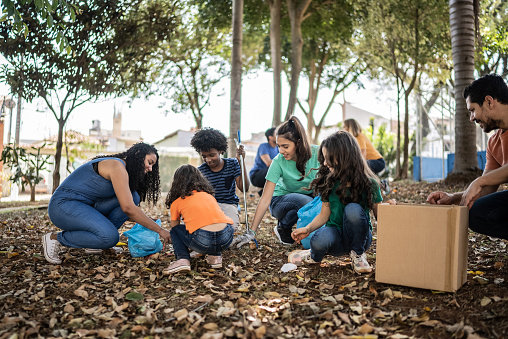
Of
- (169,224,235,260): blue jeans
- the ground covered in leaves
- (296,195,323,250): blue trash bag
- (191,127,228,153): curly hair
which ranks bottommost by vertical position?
the ground covered in leaves

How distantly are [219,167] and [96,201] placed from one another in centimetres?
125

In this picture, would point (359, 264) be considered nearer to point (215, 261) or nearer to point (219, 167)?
point (215, 261)

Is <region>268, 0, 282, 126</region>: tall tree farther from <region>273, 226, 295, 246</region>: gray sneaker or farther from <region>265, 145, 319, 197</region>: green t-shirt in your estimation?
<region>273, 226, 295, 246</region>: gray sneaker

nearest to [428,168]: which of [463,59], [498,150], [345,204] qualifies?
[463,59]

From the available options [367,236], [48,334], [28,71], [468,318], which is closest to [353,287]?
[367,236]

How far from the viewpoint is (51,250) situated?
11.7 feet

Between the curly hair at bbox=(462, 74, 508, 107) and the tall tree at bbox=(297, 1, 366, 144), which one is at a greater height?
the tall tree at bbox=(297, 1, 366, 144)

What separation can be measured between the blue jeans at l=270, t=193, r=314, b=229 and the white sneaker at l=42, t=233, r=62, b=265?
2.01m

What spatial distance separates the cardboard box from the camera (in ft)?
8.31

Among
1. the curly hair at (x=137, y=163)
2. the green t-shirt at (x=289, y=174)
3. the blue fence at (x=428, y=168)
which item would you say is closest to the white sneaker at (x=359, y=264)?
the green t-shirt at (x=289, y=174)

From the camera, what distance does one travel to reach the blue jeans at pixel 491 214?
2904mm

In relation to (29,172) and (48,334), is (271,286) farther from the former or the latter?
(29,172)

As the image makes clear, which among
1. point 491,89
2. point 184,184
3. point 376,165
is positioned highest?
point 491,89

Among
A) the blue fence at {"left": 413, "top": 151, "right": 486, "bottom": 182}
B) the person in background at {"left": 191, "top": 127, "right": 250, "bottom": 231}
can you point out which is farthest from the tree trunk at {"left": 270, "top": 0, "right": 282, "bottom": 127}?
the person in background at {"left": 191, "top": 127, "right": 250, "bottom": 231}
